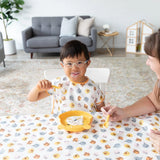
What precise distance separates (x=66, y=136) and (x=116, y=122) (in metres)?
0.27

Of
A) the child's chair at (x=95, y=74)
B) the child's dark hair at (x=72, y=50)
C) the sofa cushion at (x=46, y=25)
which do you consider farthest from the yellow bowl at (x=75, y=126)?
the sofa cushion at (x=46, y=25)

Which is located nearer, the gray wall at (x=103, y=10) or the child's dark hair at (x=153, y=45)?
the child's dark hair at (x=153, y=45)

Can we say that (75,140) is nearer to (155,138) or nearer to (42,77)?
(155,138)

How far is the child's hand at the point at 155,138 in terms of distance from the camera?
867 millimetres

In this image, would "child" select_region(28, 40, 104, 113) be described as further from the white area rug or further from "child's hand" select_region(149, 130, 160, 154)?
the white area rug

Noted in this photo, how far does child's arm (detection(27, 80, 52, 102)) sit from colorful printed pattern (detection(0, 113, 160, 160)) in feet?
0.51

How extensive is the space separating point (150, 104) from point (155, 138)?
30cm

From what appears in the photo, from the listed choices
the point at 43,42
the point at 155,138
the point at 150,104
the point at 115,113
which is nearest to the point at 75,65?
the point at 115,113

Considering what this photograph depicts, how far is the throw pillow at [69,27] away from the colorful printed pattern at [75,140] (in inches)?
154

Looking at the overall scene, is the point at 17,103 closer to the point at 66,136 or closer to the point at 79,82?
the point at 79,82

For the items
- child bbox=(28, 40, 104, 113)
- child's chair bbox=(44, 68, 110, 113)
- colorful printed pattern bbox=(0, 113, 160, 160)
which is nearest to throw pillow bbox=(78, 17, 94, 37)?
child's chair bbox=(44, 68, 110, 113)

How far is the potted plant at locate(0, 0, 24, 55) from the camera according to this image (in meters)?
4.77

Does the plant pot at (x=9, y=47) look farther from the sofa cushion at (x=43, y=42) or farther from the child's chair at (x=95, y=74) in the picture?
the child's chair at (x=95, y=74)

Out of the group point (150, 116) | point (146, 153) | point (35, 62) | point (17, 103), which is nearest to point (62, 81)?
point (150, 116)
